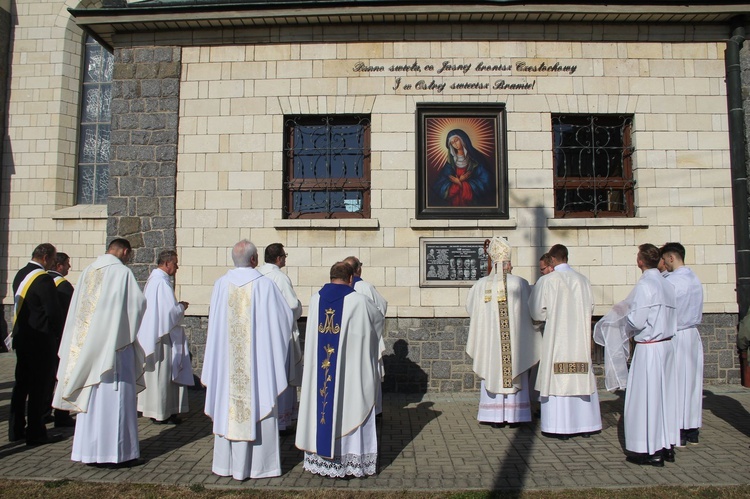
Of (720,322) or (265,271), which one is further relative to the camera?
(720,322)

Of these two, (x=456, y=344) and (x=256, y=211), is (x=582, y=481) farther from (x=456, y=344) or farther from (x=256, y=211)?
(x=256, y=211)

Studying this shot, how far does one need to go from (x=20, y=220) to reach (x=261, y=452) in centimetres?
1063

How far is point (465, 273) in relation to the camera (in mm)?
9078

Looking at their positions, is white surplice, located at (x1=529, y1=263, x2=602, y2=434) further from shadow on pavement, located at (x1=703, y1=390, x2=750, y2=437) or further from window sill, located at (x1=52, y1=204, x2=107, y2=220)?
window sill, located at (x1=52, y1=204, x2=107, y2=220)

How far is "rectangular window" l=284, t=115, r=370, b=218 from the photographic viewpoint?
9.56 metres

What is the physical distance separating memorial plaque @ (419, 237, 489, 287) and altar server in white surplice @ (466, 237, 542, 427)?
1.73 meters

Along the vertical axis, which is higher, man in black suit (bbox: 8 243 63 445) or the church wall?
the church wall

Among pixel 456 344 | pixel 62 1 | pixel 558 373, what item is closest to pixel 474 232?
pixel 456 344

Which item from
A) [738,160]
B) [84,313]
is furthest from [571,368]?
[738,160]

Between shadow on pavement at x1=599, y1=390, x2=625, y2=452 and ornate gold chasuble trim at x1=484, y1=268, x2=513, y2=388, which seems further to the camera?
ornate gold chasuble trim at x1=484, y1=268, x2=513, y2=388

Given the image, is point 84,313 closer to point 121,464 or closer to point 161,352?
point 121,464

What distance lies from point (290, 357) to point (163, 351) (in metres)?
2.27

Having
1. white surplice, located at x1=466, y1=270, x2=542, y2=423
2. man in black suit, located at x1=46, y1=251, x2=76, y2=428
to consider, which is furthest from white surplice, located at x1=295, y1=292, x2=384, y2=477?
man in black suit, located at x1=46, y1=251, x2=76, y2=428

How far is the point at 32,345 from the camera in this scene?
609cm
